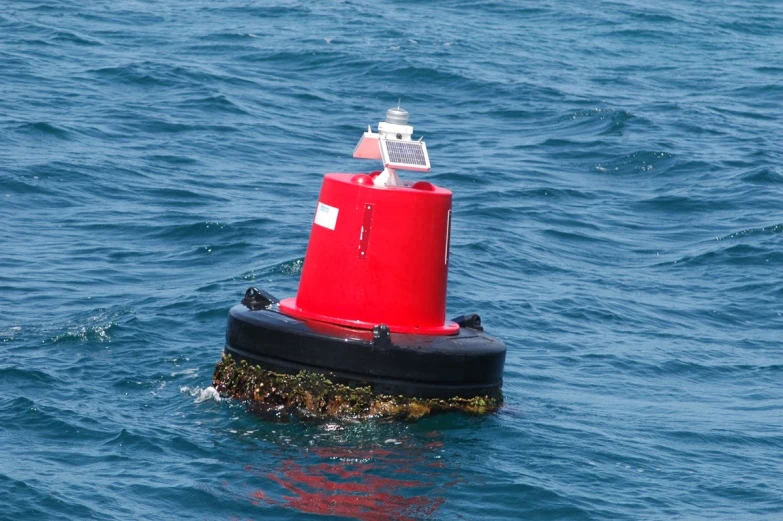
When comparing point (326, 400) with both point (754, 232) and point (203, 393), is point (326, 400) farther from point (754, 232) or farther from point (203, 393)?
point (754, 232)

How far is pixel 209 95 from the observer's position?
68.7 ft

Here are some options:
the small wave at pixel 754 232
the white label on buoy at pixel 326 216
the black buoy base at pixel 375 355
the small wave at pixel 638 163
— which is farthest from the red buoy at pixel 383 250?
the small wave at pixel 638 163

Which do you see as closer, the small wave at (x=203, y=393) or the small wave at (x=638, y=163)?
the small wave at (x=203, y=393)

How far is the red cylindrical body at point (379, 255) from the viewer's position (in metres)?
7.62

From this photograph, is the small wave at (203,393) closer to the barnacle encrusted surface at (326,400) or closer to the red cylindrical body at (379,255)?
the barnacle encrusted surface at (326,400)

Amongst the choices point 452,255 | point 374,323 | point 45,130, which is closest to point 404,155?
point 374,323

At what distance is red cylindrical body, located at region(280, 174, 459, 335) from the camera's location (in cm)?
762

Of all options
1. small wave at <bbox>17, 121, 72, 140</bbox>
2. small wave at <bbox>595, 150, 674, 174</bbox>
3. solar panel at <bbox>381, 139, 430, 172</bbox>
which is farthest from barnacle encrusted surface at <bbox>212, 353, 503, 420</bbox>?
small wave at <bbox>595, 150, 674, 174</bbox>

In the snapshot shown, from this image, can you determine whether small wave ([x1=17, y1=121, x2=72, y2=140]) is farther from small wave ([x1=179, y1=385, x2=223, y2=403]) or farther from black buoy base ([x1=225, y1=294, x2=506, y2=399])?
black buoy base ([x1=225, y1=294, x2=506, y2=399])

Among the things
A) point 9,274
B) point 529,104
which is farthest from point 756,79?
point 9,274

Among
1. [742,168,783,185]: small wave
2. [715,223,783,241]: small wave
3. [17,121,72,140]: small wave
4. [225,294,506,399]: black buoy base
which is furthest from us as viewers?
[742,168,783,185]: small wave

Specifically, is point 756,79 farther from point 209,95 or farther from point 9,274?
point 9,274

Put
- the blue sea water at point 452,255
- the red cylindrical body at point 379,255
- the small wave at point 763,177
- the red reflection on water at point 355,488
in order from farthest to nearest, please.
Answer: the small wave at point 763,177 → the red cylindrical body at point 379,255 → the blue sea water at point 452,255 → the red reflection on water at point 355,488

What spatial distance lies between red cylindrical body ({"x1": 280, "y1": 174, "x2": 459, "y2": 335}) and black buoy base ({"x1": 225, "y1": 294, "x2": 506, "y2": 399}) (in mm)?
145
